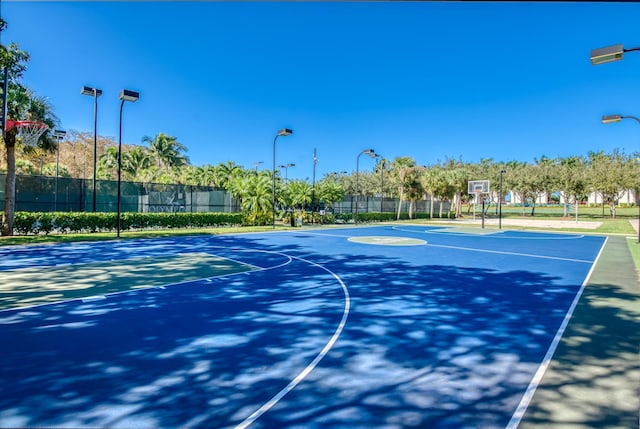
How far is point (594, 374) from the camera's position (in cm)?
418

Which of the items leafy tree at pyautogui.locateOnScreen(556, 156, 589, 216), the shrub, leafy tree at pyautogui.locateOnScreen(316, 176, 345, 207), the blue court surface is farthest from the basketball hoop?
leafy tree at pyautogui.locateOnScreen(556, 156, 589, 216)

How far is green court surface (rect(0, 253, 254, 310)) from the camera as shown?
724 cm

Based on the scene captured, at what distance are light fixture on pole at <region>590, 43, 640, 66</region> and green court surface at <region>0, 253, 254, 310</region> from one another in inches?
400

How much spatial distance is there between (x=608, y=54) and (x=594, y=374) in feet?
23.3

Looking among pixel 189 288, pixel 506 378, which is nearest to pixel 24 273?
pixel 189 288

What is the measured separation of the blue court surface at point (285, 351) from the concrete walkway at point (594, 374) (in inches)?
7.9

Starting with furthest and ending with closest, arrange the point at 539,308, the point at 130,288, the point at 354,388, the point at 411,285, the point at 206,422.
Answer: the point at 411,285
the point at 130,288
the point at 539,308
the point at 354,388
the point at 206,422

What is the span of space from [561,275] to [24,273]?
48.5 ft

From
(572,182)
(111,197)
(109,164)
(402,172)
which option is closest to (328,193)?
(402,172)

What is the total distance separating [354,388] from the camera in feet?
12.5

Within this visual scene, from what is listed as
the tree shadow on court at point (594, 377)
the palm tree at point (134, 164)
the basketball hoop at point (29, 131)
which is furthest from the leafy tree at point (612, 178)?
the palm tree at point (134, 164)

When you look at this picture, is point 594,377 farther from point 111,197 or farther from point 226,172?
point 226,172

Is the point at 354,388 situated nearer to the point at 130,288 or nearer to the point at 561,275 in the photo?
the point at 130,288

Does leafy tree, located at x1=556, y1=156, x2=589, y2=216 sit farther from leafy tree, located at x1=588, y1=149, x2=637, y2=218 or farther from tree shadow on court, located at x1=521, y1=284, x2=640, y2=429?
tree shadow on court, located at x1=521, y1=284, x2=640, y2=429
